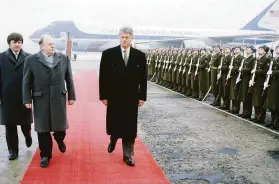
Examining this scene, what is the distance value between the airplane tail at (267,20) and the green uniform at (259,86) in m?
34.7

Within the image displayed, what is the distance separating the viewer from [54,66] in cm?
475

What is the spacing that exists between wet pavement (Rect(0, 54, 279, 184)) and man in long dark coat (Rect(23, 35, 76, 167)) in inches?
21.2

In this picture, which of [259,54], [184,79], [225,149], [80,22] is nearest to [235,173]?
[225,149]

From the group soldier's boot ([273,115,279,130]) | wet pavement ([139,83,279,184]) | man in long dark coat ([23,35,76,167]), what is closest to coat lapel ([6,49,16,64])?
man in long dark coat ([23,35,76,167])

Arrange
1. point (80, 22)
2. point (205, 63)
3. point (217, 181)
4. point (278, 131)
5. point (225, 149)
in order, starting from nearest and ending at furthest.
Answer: point (217, 181)
point (225, 149)
point (278, 131)
point (205, 63)
point (80, 22)

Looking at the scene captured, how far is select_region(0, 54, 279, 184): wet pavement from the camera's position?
461 centimetres

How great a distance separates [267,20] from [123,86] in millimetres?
39334

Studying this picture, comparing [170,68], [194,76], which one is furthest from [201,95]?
[170,68]

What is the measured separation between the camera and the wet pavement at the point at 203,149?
4.61m

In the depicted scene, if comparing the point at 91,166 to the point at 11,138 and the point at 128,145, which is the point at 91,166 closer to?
the point at 128,145

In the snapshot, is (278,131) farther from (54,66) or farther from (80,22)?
(80,22)

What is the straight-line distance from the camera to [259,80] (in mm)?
8000

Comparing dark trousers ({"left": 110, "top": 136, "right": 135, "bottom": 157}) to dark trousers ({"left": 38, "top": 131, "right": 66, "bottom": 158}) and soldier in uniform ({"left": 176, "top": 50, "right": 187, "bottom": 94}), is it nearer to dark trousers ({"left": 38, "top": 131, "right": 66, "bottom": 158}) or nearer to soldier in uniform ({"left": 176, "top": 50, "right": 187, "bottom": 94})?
dark trousers ({"left": 38, "top": 131, "right": 66, "bottom": 158})

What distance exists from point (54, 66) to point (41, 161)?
1193mm
